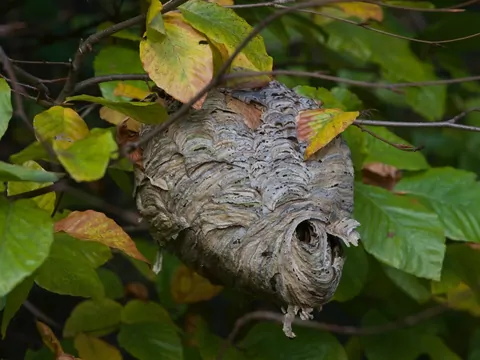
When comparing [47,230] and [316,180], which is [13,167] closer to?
[47,230]

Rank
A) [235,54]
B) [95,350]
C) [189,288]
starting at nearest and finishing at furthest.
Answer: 1. [235,54]
2. [95,350]
3. [189,288]

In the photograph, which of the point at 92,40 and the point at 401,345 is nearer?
the point at 92,40

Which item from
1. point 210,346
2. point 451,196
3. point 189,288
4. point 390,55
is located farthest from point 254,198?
point 390,55

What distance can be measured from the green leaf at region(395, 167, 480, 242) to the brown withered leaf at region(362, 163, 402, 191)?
0.7 inches

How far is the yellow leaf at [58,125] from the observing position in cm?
98

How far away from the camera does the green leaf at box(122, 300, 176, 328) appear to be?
1374 mm

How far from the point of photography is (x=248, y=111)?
1124 mm

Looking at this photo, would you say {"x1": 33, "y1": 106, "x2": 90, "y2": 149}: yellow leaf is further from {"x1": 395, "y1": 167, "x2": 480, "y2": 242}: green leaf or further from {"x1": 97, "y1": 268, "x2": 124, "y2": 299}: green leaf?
{"x1": 395, "y1": 167, "x2": 480, "y2": 242}: green leaf

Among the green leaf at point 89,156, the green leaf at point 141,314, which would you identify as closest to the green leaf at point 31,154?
the green leaf at point 89,156

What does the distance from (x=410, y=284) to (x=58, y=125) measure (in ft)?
2.53

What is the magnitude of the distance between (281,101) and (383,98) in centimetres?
93

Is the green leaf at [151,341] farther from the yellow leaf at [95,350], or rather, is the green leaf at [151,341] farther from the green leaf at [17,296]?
the green leaf at [17,296]

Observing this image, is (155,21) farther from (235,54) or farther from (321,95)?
(321,95)

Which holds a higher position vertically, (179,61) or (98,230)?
(179,61)
